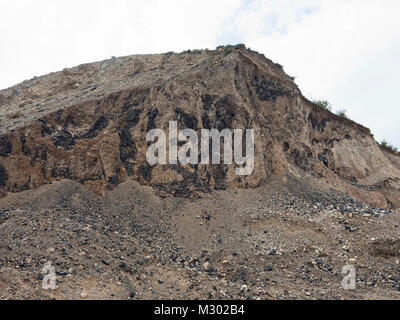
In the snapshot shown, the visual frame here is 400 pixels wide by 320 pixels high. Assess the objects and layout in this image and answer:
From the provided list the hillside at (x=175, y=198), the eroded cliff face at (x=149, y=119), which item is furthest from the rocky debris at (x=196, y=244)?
the eroded cliff face at (x=149, y=119)

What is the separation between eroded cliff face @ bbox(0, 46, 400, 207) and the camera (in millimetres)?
14945

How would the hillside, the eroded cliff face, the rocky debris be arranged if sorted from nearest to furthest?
the rocky debris, the hillside, the eroded cliff face

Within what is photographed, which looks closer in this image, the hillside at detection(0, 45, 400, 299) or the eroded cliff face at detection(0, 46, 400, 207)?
the hillside at detection(0, 45, 400, 299)

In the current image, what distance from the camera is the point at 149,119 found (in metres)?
16.2

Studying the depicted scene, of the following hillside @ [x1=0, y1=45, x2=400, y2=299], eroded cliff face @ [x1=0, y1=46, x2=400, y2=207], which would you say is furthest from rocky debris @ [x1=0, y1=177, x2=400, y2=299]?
eroded cliff face @ [x1=0, y1=46, x2=400, y2=207]

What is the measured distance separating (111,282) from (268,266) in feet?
15.3

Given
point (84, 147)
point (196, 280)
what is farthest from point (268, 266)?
point (84, 147)

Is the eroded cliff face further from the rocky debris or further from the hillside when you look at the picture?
the rocky debris

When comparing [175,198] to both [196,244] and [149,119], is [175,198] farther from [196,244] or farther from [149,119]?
[149,119]

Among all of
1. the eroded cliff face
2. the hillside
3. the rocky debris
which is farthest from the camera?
the eroded cliff face

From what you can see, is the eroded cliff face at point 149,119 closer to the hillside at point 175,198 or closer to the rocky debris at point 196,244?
the hillside at point 175,198

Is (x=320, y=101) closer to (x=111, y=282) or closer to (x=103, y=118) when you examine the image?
(x=103, y=118)

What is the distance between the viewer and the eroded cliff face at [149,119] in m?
14.9

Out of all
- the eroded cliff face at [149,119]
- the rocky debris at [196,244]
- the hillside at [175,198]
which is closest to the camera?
the rocky debris at [196,244]
